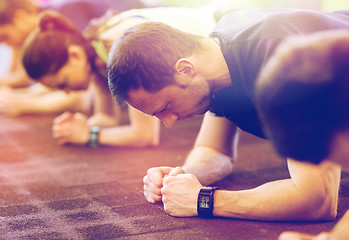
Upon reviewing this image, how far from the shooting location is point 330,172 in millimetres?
1165

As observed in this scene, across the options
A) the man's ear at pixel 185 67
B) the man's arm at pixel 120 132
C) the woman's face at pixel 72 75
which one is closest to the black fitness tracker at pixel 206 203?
the man's ear at pixel 185 67

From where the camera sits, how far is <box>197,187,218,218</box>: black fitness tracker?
1.21m

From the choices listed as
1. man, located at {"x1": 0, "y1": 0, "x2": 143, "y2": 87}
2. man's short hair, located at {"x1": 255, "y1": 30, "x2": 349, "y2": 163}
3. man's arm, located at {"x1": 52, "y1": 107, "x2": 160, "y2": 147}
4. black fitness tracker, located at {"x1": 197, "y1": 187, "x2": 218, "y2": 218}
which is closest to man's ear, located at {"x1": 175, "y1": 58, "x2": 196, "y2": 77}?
black fitness tracker, located at {"x1": 197, "y1": 187, "x2": 218, "y2": 218}

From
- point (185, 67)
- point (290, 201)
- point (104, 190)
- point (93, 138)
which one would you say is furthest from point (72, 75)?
point (290, 201)

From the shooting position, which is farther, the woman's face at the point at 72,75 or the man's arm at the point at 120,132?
the woman's face at the point at 72,75

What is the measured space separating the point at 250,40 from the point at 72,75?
128 centimetres

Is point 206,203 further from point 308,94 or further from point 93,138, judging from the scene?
point 93,138

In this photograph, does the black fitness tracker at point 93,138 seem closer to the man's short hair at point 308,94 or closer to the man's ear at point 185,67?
the man's ear at point 185,67

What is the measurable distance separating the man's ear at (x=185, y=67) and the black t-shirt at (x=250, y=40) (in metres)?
0.11

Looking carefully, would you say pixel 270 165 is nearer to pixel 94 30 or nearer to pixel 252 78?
pixel 252 78

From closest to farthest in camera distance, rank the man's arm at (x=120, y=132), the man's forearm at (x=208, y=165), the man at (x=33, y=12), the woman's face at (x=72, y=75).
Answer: the man's forearm at (x=208, y=165) < the man's arm at (x=120, y=132) < the woman's face at (x=72, y=75) < the man at (x=33, y=12)

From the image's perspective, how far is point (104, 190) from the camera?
1546 mm

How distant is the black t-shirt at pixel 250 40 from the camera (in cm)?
113

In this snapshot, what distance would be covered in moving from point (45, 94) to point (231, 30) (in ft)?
7.70
